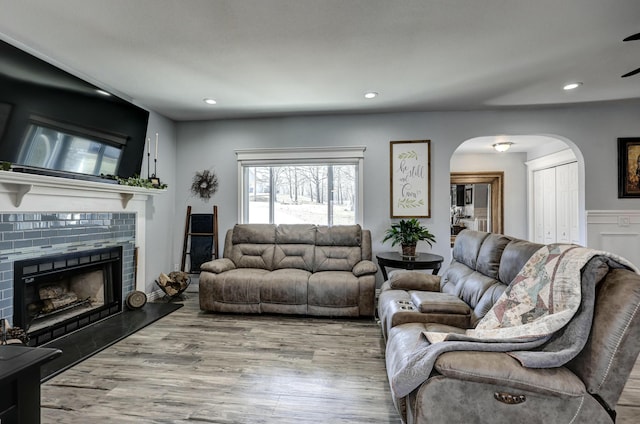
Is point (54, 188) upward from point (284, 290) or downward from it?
upward

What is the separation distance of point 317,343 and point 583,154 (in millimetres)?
4030

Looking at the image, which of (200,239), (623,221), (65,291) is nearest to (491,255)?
(623,221)

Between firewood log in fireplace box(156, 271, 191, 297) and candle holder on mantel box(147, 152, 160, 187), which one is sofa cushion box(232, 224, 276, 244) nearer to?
firewood log in fireplace box(156, 271, 191, 297)

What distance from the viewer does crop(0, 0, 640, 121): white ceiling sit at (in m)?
2.15

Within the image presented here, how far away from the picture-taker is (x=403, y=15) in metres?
2.21

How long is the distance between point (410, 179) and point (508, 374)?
10.7 feet

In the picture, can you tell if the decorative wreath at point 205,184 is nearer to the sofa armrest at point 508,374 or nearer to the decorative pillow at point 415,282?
the decorative pillow at point 415,282

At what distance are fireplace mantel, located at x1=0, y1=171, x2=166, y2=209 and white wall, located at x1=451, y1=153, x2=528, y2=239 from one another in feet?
19.8

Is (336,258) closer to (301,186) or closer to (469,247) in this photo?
(301,186)

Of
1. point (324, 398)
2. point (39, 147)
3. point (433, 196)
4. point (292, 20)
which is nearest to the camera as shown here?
point (324, 398)

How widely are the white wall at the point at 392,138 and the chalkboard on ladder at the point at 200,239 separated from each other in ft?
0.41

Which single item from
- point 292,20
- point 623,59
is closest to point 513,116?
point 623,59

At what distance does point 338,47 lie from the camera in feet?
8.71

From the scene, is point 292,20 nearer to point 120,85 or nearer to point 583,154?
point 120,85
